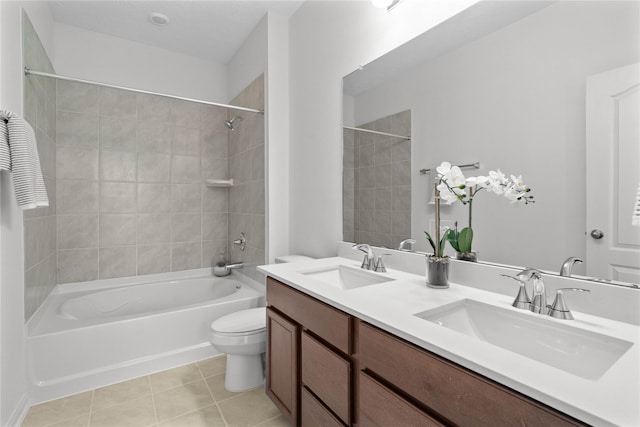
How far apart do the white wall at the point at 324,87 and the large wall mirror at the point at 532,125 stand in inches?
7.5

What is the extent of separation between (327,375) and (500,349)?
663 mm

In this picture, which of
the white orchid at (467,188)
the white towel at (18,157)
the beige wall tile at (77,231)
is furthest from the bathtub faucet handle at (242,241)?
the white orchid at (467,188)

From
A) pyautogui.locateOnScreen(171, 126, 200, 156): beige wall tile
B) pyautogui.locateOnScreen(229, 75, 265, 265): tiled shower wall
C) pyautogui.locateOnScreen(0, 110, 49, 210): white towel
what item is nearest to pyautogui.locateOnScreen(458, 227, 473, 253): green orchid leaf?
pyautogui.locateOnScreen(229, 75, 265, 265): tiled shower wall

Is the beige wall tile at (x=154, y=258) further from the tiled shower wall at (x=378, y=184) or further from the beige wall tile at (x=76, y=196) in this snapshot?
the tiled shower wall at (x=378, y=184)

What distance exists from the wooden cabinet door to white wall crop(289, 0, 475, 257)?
0.71m

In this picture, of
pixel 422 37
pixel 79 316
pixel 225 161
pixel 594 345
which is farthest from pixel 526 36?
pixel 79 316

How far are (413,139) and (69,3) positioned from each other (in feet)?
8.96

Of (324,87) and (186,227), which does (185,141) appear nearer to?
(186,227)

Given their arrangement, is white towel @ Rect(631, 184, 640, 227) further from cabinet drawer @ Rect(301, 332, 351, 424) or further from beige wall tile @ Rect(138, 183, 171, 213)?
beige wall tile @ Rect(138, 183, 171, 213)

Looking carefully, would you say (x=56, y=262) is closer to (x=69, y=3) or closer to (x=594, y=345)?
(x=69, y=3)

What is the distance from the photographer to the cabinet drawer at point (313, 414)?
1185 mm

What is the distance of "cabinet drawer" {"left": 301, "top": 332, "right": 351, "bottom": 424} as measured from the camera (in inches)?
43.4

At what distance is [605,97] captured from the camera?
938 mm

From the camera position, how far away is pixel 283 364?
151 cm
